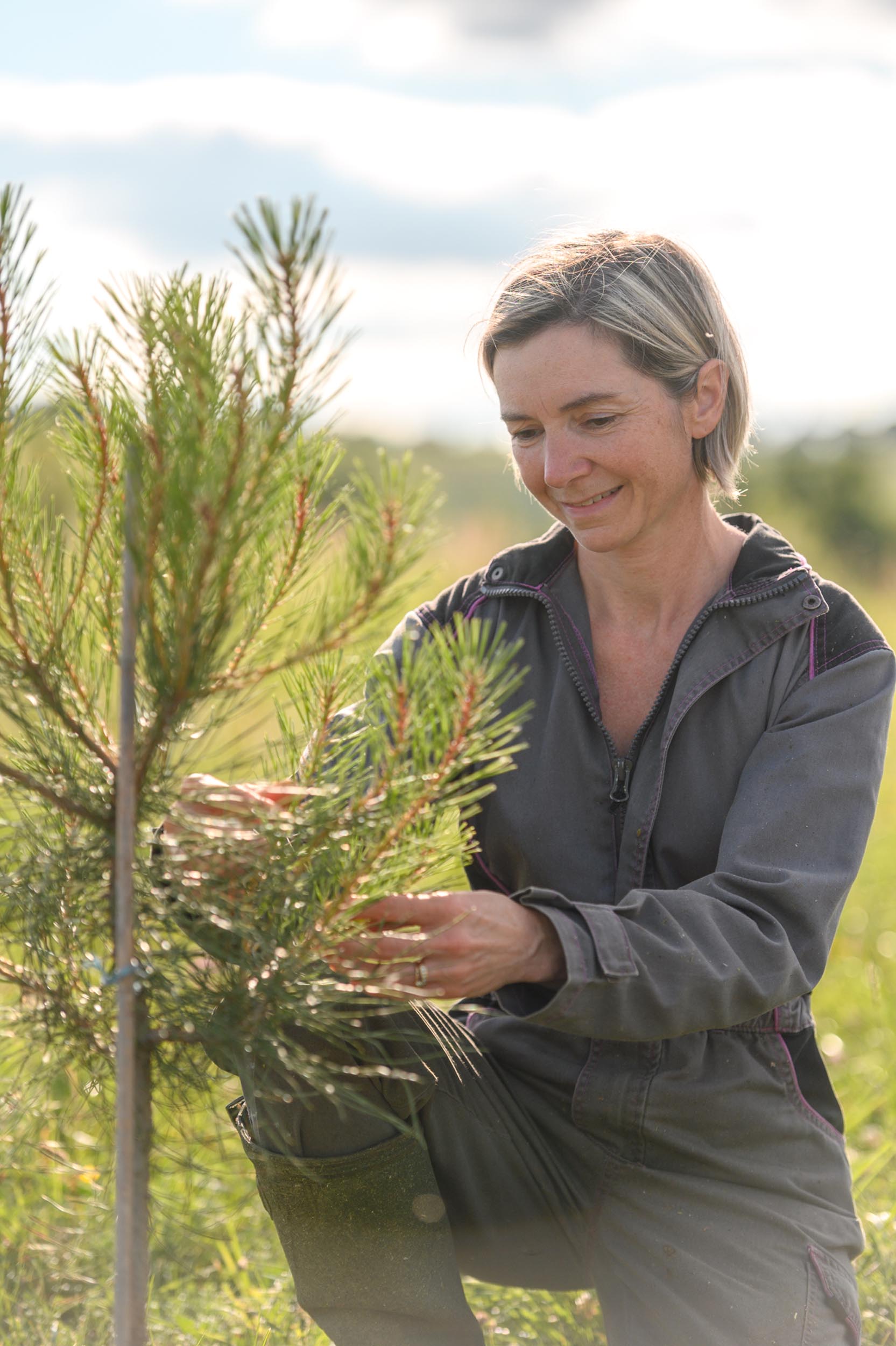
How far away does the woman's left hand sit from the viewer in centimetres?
135

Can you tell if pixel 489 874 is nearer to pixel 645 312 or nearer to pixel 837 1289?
pixel 837 1289

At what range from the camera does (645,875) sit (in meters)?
2.02

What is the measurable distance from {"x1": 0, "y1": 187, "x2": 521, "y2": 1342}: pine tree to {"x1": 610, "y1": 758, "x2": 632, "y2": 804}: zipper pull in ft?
2.29

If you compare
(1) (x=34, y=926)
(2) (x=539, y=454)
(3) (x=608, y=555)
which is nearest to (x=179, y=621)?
(1) (x=34, y=926)

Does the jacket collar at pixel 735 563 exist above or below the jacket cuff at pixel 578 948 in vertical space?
above

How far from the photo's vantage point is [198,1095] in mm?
1458

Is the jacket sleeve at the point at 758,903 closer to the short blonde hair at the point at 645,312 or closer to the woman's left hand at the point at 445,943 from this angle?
the woman's left hand at the point at 445,943

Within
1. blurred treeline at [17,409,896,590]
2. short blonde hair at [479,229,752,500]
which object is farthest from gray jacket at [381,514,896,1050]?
blurred treeline at [17,409,896,590]

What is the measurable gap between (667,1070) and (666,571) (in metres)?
0.83

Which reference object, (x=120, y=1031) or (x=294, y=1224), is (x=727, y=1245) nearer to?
(x=294, y=1224)

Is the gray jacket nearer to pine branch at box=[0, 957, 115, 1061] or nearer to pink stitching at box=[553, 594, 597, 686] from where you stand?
pink stitching at box=[553, 594, 597, 686]

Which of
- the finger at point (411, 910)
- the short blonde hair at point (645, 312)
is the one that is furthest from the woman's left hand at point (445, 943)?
the short blonde hair at point (645, 312)

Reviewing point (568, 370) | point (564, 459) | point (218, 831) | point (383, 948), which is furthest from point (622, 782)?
point (218, 831)

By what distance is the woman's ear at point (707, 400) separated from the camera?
6.82ft
